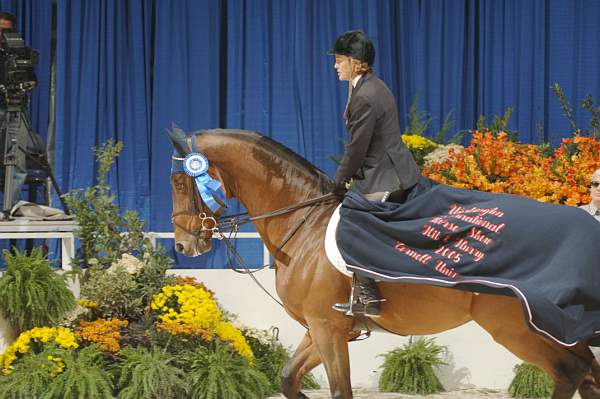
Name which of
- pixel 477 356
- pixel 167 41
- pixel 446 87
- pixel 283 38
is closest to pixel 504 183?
pixel 477 356

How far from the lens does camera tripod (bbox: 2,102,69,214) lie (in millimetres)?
7629

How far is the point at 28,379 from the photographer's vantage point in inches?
243

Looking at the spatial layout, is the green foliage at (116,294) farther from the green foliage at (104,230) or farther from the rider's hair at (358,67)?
the rider's hair at (358,67)

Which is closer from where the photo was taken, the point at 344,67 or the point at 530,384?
the point at 344,67

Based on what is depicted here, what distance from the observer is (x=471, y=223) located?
4.56 meters

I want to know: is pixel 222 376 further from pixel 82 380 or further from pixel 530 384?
pixel 530 384

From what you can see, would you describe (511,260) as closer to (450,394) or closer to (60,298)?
(450,394)

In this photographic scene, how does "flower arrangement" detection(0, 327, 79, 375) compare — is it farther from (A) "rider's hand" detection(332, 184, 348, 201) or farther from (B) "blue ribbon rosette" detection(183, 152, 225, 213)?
(A) "rider's hand" detection(332, 184, 348, 201)

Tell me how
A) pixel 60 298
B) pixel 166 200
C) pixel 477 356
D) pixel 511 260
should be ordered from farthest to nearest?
1. pixel 166 200
2. pixel 477 356
3. pixel 60 298
4. pixel 511 260

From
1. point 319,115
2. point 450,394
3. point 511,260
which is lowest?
point 450,394

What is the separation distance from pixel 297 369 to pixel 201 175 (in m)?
1.22

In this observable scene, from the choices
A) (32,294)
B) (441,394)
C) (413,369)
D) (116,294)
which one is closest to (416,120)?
(413,369)

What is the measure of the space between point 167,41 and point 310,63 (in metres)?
1.46

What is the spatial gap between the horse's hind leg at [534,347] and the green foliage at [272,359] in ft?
8.69
